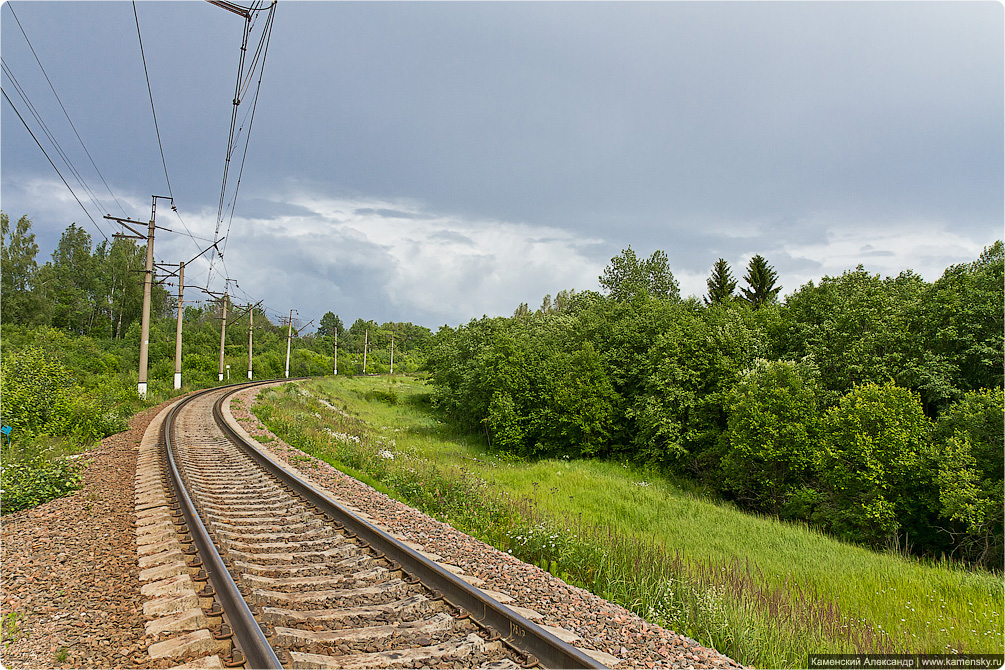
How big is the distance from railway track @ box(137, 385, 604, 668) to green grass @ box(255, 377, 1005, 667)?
6.35ft

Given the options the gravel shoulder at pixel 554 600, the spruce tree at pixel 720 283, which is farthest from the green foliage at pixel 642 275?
the gravel shoulder at pixel 554 600

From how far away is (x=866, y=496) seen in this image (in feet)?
61.0

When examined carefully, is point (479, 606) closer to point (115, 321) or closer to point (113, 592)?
point (113, 592)

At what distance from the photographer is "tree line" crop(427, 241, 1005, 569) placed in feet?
59.0

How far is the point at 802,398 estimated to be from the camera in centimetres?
2314

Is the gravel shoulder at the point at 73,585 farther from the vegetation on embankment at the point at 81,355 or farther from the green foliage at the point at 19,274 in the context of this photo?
the green foliage at the point at 19,274

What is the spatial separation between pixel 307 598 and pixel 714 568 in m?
6.56

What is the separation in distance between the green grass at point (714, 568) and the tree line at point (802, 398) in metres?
3.72

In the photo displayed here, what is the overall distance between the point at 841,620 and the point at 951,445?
14.5 metres

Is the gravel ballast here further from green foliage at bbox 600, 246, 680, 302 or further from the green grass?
green foliage at bbox 600, 246, 680, 302

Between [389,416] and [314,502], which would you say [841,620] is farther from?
[389,416]

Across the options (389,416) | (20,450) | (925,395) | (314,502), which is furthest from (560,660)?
(389,416)

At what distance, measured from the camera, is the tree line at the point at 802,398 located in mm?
17984

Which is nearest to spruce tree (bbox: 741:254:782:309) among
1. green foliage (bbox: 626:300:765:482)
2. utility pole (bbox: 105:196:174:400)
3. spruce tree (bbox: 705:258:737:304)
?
spruce tree (bbox: 705:258:737:304)
